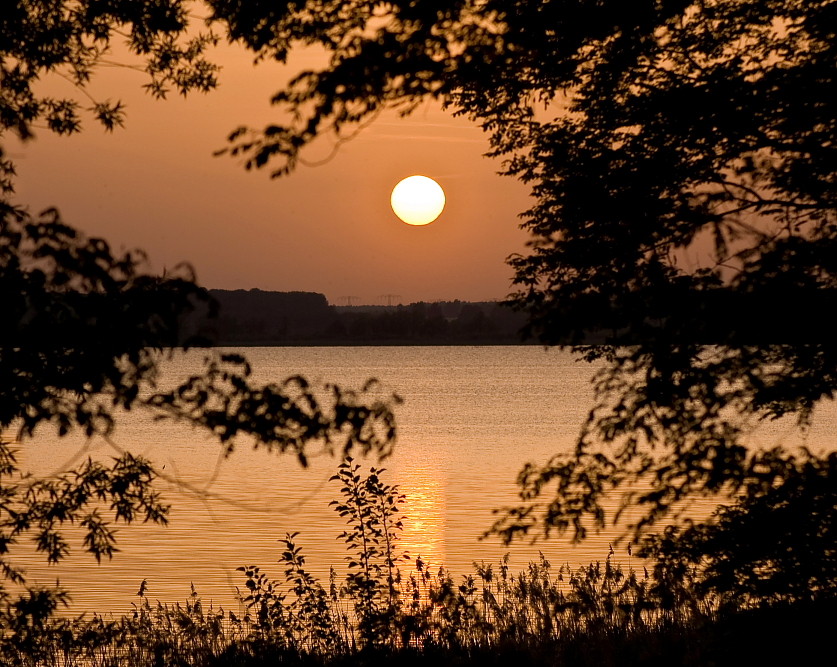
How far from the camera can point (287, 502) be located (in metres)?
37.1

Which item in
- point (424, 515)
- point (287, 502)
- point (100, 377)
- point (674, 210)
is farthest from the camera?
point (287, 502)

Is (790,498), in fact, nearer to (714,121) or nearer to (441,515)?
(714,121)

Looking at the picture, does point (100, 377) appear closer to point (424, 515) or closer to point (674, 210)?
point (674, 210)

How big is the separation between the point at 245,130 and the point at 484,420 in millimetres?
74676

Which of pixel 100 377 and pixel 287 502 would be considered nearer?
pixel 100 377

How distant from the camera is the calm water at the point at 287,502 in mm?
23469

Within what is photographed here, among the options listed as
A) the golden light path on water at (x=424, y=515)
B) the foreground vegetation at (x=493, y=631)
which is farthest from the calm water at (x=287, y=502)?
A: the foreground vegetation at (x=493, y=631)

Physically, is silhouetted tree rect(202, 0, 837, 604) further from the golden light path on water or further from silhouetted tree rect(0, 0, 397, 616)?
the golden light path on water

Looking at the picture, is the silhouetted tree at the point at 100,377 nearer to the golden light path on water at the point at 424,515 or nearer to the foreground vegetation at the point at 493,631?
the foreground vegetation at the point at 493,631

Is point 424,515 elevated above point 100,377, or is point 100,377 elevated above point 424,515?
point 100,377

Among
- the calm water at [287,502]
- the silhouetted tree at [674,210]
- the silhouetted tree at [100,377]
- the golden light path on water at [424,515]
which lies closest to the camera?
the silhouetted tree at [100,377]

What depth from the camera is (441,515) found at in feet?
112

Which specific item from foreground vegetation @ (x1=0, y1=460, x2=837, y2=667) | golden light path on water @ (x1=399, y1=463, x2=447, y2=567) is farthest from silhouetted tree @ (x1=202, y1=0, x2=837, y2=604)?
golden light path on water @ (x1=399, y1=463, x2=447, y2=567)

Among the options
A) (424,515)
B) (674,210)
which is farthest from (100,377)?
(424,515)
